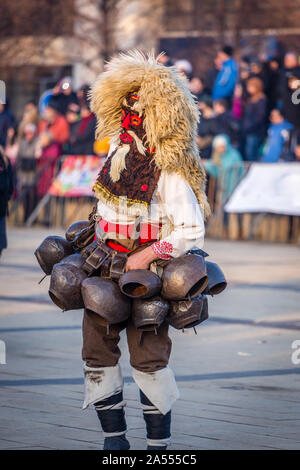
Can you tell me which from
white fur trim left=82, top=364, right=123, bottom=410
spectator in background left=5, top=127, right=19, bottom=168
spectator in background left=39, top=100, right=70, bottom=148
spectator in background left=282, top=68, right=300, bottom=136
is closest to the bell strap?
white fur trim left=82, top=364, right=123, bottom=410

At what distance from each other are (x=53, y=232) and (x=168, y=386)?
13222 mm

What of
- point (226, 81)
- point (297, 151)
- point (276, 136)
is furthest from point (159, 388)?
point (226, 81)

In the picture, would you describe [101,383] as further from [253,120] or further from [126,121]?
[253,120]

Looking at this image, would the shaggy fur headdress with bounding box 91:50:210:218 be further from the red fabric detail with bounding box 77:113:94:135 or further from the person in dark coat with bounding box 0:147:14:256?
the red fabric detail with bounding box 77:113:94:135

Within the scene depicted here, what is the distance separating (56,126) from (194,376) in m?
12.7

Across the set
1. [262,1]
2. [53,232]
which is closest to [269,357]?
[53,232]

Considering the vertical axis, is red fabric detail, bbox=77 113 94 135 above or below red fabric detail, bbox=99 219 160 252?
below

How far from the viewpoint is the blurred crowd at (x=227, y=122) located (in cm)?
1655

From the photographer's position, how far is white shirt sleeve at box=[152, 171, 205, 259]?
506 centimetres

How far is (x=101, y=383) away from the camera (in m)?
5.12

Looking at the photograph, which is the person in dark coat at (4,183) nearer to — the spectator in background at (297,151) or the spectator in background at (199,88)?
the spectator in background at (297,151)

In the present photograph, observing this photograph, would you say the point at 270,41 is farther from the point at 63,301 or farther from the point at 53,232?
the point at 63,301

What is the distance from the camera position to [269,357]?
26.2 ft

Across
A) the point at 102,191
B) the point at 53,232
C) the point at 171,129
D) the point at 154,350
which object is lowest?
the point at 53,232
